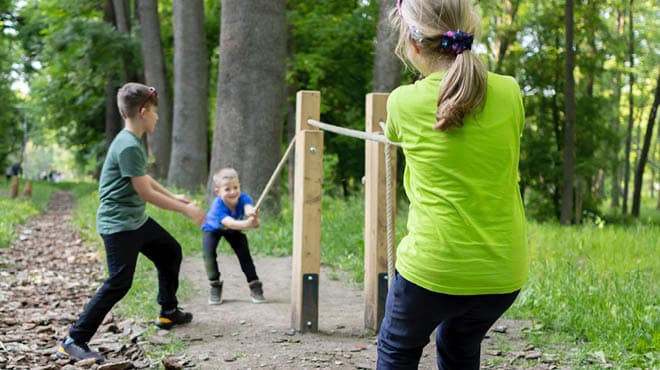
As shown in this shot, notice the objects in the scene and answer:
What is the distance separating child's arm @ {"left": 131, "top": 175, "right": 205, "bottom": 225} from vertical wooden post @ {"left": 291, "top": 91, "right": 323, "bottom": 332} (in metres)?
0.69

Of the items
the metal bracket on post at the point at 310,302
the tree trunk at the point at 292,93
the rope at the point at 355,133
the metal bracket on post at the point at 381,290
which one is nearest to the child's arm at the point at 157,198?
the metal bracket on post at the point at 310,302

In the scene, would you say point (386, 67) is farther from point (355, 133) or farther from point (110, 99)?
point (110, 99)

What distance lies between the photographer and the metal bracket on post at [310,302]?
490cm

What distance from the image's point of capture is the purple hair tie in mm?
2250

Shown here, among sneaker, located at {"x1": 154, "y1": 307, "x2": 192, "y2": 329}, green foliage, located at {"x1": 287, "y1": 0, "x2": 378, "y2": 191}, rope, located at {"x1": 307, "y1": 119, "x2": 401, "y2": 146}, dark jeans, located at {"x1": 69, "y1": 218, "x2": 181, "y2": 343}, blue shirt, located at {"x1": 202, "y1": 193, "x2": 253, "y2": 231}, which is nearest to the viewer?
rope, located at {"x1": 307, "y1": 119, "x2": 401, "y2": 146}

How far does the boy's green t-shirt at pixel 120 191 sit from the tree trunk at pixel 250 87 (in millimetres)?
5457

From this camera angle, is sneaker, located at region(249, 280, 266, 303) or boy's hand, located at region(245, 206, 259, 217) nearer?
boy's hand, located at region(245, 206, 259, 217)

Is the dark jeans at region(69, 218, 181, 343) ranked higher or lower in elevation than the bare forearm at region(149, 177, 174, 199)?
lower

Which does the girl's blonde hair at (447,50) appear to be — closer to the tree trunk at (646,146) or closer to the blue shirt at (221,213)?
the blue shirt at (221,213)

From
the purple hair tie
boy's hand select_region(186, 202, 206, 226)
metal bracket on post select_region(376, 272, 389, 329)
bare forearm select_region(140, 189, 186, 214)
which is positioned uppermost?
the purple hair tie

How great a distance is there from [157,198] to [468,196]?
270 centimetres

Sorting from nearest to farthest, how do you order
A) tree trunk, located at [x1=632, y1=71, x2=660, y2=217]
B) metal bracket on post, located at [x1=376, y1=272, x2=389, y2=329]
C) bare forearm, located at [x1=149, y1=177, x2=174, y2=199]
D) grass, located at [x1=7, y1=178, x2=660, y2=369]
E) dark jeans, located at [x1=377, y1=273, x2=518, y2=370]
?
dark jeans, located at [x1=377, y1=273, x2=518, y2=370]
grass, located at [x1=7, y1=178, x2=660, y2=369]
bare forearm, located at [x1=149, y1=177, x2=174, y2=199]
metal bracket on post, located at [x1=376, y1=272, x2=389, y2=329]
tree trunk, located at [x1=632, y1=71, x2=660, y2=217]

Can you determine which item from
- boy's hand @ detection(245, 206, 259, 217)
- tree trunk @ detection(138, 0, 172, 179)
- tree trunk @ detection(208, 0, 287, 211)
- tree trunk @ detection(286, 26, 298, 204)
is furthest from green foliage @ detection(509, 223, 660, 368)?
A: tree trunk @ detection(138, 0, 172, 179)

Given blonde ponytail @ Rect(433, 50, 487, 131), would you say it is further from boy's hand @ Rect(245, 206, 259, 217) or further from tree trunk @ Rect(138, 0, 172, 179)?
tree trunk @ Rect(138, 0, 172, 179)
